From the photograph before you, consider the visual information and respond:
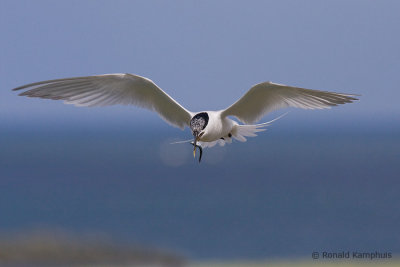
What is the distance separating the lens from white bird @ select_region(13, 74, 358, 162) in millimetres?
7059

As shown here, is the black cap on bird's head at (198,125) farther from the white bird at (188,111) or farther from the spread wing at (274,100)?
the spread wing at (274,100)

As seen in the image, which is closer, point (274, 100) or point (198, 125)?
point (198, 125)

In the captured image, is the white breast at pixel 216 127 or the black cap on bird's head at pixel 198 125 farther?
the white breast at pixel 216 127

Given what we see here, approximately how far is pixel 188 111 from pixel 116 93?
2.61ft

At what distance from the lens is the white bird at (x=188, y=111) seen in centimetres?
706

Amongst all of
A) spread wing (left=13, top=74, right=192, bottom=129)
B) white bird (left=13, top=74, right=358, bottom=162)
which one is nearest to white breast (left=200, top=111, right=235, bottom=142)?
white bird (left=13, top=74, right=358, bottom=162)

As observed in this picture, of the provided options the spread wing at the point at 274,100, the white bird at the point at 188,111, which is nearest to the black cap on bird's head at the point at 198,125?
the white bird at the point at 188,111

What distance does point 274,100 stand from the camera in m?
7.43

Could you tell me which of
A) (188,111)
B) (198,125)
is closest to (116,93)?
(188,111)

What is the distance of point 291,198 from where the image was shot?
39.7m

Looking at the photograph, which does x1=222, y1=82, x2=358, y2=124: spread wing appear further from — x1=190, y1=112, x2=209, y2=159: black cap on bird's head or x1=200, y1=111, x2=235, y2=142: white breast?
x1=190, y1=112, x2=209, y2=159: black cap on bird's head

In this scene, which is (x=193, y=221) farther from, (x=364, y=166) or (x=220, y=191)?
(x=364, y=166)

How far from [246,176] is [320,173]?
6081mm

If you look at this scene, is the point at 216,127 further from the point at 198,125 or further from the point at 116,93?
the point at 116,93
